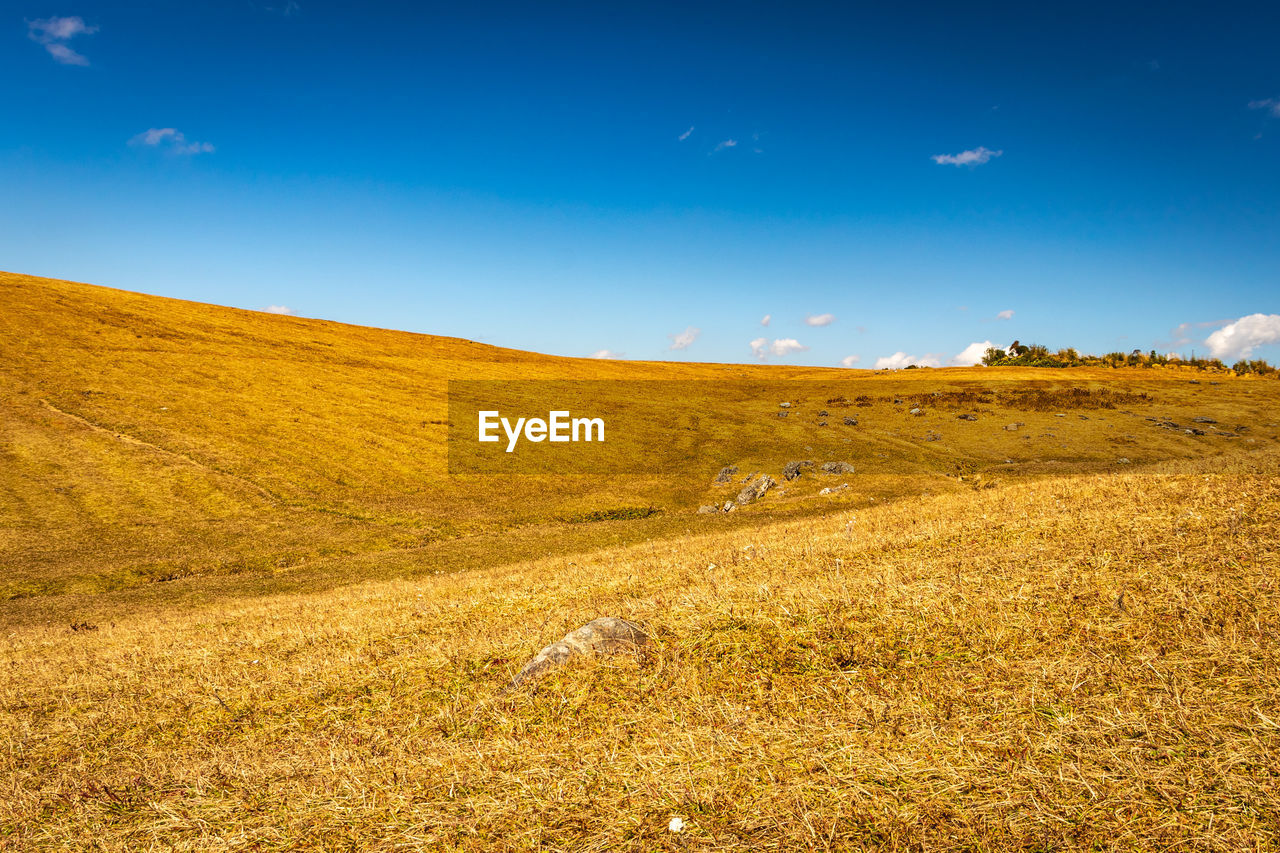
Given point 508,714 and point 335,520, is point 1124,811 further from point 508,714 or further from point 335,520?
point 335,520

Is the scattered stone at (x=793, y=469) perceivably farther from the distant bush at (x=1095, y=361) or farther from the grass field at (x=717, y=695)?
the distant bush at (x=1095, y=361)

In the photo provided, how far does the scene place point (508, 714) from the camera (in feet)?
25.1

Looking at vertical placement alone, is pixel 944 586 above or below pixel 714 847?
above

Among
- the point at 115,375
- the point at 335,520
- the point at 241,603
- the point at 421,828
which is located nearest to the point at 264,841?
the point at 421,828

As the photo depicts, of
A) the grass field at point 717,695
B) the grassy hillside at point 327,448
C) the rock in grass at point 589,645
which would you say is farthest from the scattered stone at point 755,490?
the rock in grass at point 589,645

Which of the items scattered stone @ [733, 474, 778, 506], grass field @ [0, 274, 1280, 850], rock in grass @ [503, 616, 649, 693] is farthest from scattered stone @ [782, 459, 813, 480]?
rock in grass @ [503, 616, 649, 693]

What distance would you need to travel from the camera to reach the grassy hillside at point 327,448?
3198 cm

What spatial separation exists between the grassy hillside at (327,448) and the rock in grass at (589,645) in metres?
21.3

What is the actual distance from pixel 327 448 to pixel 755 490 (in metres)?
33.1

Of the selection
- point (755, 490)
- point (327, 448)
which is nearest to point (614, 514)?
point (755, 490)

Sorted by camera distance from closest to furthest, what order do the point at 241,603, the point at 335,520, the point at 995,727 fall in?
the point at 995,727, the point at 241,603, the point at 335,520

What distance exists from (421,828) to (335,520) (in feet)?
119

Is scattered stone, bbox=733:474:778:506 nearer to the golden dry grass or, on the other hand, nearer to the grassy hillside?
the grassy hillside

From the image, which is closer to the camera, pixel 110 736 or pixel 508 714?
pixel 508 714
